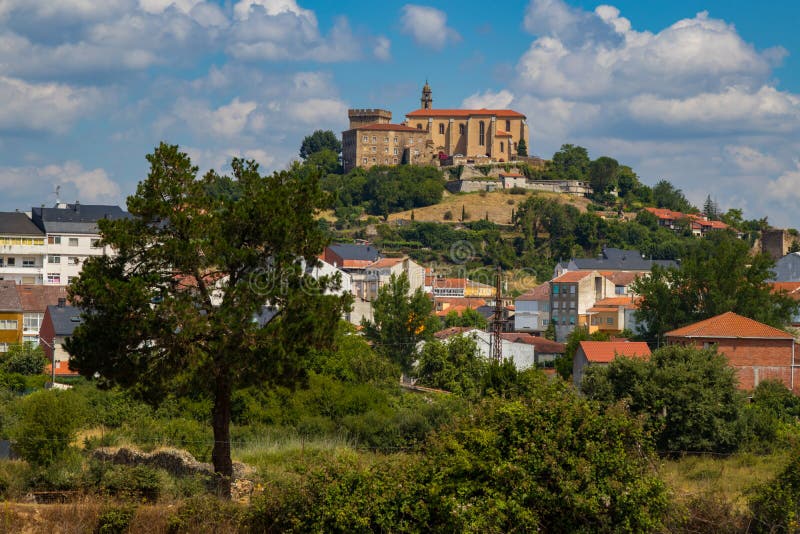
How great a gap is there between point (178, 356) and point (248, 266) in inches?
74.0

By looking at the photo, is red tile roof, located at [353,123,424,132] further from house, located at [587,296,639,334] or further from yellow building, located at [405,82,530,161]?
house, located at [587,296,639,334]

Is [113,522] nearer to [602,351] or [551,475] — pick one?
[551,475]

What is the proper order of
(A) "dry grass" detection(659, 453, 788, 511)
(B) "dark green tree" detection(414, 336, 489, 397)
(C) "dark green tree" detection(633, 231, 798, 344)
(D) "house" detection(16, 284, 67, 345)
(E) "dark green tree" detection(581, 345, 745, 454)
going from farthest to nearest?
(C) "dark green tree" detection(633, 231, 798, 344) < (D) "house" detection(16, 284, 67, 345) < (B) "dark green tree" detection(414, 336, 489, 397) < (E) "dark green tree" detection(581, 345, 745, 454) < (A) "dry grass" detection(659, 453, 788, 511)

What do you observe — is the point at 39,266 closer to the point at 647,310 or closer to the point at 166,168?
the point at 647,310

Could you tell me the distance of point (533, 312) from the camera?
69062 mm

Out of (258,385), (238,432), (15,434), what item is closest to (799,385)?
(238,432)

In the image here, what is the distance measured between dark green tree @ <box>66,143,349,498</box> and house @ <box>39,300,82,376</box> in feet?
70.9

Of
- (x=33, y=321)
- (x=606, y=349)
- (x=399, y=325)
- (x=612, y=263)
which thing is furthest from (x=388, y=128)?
(x=606, y=349)

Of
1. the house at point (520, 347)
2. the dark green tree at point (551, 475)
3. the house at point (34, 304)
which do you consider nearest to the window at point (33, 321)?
the house at point (34, 304)

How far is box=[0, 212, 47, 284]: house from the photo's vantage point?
5741 cm

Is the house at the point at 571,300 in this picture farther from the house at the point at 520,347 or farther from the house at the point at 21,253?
the house at the point at 21,253

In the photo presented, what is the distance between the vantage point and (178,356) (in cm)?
1571

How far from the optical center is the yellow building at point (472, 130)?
132 m

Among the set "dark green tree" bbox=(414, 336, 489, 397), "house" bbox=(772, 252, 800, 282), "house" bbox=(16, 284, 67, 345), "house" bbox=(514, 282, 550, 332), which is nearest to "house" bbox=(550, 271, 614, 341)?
"house" bbox=(514, 282, 550, 332)
